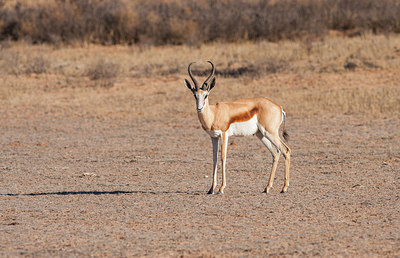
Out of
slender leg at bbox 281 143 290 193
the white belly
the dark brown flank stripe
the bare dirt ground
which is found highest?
the dark brown flank stripe

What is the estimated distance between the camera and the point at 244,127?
9492 mm

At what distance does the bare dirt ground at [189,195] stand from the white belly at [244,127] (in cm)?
88

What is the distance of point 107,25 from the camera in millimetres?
31297

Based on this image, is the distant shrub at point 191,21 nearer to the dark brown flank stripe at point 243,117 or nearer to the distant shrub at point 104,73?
the distant shrub at point 104,73

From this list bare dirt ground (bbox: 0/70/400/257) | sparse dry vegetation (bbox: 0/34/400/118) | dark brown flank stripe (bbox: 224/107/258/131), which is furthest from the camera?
sparse dry vegetation (bbox: 0/34/400/118)

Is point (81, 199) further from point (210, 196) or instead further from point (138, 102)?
point (138, 102)

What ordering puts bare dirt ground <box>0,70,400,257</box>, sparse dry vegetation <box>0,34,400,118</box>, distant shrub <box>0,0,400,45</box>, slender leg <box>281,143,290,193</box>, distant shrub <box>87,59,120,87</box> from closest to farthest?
1. bare dirt ground <box>0,70,400,257</box>
2. slender leg <box>281,143,290,193</box>
3. sparse dry vegetation <box>0,34,400,118</box>
4. distant shrub <box>87,59,120,87</box>
5. distant shrub <box>0,0,400,45</box>

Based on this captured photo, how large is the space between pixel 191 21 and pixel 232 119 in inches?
860

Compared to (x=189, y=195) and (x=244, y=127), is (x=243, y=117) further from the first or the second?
(x=189, y=195)

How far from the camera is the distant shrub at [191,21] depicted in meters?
29.7

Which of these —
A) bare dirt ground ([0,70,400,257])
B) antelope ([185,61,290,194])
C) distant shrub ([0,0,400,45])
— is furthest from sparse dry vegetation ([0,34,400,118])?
antelope ([185,61,290,194])

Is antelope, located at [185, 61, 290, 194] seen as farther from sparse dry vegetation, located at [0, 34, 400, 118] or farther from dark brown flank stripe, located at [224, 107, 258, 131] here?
sparse dry vegetation, located at [0, 34, 400, 118]

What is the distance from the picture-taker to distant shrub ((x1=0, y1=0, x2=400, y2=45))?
2972 centimetres

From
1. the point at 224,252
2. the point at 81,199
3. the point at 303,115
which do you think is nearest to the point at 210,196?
the point at 81,199
